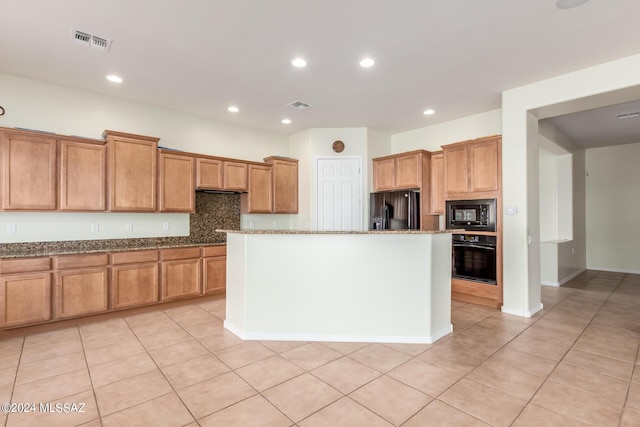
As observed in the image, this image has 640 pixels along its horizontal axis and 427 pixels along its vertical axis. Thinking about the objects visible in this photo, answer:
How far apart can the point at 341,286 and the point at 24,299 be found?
3.38m

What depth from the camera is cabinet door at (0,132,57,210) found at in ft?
11.0

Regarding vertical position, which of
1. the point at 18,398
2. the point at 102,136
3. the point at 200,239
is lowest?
the point at 18,398

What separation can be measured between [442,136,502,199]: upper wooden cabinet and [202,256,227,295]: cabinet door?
370cm

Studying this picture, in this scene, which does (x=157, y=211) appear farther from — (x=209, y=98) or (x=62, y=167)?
(x=209, y=98)

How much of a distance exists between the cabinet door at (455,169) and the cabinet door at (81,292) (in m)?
4.87

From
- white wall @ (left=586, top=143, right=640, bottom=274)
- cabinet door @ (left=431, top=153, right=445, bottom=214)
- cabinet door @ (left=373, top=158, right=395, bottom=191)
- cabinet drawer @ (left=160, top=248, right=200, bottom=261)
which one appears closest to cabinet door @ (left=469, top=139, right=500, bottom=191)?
cabinet door @ (left=431, top=153, right=445, bottom=214)

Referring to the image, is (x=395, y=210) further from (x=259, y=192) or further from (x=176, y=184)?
(x=176, y=184)

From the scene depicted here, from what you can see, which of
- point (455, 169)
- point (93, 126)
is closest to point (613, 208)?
point (455, 169)

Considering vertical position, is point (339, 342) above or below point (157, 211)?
below

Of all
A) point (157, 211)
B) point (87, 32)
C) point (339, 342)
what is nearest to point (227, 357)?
point (339, 342)

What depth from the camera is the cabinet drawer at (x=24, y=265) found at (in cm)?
318

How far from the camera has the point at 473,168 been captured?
4457 millimetres

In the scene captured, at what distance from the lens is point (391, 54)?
10.3ft

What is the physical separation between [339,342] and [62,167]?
3.79 meters
